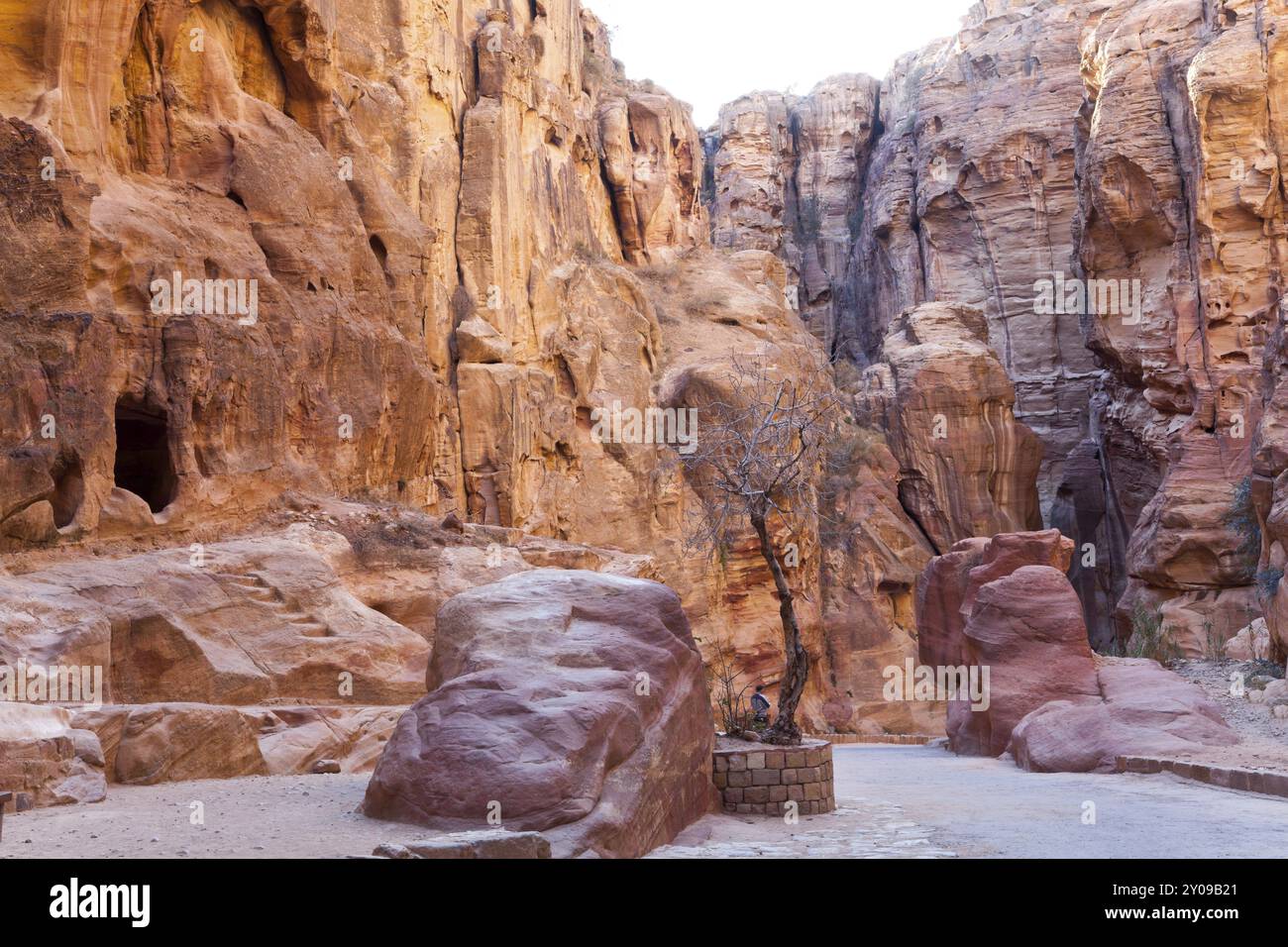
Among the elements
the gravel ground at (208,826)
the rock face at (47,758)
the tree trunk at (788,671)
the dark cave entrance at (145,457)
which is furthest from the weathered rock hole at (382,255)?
the rock face at (47,758)

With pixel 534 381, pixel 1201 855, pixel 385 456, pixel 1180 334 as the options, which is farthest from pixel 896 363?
pixel 1201 855

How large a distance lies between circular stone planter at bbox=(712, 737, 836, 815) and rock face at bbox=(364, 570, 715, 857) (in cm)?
28

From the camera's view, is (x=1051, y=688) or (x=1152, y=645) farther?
(x=1152, y=645)

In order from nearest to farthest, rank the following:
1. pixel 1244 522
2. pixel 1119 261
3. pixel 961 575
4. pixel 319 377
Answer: pixel 319 377 → pixel 961 575 → pixel 1244 522 → pixel 1119 261

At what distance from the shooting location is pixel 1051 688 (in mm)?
17688

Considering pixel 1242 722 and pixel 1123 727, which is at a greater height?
pixel 1123 727

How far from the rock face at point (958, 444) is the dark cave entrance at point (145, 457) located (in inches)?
1184

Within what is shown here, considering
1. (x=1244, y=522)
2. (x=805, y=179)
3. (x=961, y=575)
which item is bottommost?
(x=961, y=575)

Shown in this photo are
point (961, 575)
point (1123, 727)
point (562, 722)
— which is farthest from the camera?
point (961, 575)

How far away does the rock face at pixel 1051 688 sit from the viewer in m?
14.3

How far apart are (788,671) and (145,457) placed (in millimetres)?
12085

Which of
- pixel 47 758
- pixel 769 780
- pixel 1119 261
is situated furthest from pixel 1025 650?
pixel 1119 261

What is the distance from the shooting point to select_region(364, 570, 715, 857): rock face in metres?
7.68

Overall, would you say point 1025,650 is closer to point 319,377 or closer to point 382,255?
point 319,377
